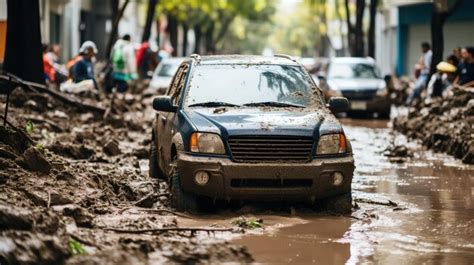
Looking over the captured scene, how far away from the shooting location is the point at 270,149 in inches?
393

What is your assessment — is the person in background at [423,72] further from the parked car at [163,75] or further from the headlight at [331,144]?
the headlight at [331,144]

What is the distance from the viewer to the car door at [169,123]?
1109 cm

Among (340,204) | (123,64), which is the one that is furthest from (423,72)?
(340,204)

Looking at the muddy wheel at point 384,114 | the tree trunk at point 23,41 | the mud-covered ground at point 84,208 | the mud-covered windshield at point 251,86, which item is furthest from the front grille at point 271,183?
the muddy wheel at point 384,114

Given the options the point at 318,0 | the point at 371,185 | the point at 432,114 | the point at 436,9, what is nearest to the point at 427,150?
the point at 432,114

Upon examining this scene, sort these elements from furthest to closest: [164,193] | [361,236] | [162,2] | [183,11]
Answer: [183,11] < [162,2] < [164,193] < [361,236]

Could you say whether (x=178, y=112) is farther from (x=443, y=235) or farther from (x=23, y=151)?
(x=443, y=235)

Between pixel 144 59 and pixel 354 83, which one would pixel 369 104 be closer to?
pixel 354 83

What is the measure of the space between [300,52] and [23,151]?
116838 millimetres

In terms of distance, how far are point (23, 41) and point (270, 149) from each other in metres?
10.9

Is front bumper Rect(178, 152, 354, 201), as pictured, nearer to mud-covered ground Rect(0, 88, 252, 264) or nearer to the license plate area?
mud-covered ground Rect(0, 88, 252, 264)

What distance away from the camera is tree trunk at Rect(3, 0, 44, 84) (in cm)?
1964

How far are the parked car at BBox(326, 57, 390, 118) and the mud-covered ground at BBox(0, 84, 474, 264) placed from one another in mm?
11806

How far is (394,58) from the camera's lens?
58125 mm
